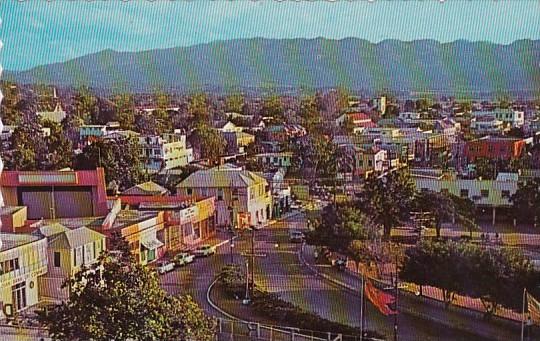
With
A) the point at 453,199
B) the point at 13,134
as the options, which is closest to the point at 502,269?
the point at 453,199

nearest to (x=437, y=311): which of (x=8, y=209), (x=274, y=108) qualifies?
(x=274, y=108)

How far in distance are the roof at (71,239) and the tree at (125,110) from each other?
15.2 inches

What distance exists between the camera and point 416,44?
2.67 metres

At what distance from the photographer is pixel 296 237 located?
9.45ft

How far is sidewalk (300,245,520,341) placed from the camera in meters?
2.70

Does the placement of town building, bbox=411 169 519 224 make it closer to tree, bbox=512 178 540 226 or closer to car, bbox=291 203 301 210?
tree, bbox=512 178 540 226

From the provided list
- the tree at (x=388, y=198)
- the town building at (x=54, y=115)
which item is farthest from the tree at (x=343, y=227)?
the town building at (x=54, y=115)

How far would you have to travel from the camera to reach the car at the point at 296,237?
2879mm

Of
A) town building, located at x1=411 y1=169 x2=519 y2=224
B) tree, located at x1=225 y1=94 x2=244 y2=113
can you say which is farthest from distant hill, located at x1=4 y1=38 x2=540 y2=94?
town building, located at x1=411 y1=169 x2=519 y2=224

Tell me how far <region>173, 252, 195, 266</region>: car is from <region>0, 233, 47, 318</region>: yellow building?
40 centimetres

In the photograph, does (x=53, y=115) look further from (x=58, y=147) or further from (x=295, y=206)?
(x=295, y=206)

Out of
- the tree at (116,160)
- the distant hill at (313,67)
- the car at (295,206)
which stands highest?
the distant hill at (313,67)

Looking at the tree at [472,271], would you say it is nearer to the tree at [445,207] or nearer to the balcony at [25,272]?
the tree at [445,207]

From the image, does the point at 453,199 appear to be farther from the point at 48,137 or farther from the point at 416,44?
the point at 48,137
